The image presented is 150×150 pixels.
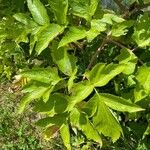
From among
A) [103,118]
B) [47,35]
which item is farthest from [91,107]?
[47,35]

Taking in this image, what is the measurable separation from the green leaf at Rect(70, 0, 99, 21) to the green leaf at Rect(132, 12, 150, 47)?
A: 285 mm

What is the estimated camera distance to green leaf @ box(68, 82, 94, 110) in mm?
2268

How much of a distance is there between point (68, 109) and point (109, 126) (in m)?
0.23

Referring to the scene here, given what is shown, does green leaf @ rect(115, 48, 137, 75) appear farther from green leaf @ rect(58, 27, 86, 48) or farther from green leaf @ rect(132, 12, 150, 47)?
green leaf @ rect(58, 27, 86, 48)

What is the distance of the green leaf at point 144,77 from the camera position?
242cm

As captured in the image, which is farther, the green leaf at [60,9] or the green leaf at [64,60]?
the green leaf at [64,60]

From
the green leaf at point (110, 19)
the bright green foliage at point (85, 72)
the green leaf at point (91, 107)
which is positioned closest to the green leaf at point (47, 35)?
the bright green foliage at point (85, 72)

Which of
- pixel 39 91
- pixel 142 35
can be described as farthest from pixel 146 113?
pixel 39 91

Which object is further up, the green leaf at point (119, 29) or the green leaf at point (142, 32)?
the green leaf at point (119, 29)

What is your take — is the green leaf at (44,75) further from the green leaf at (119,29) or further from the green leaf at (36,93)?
the green leaf at (119,29)

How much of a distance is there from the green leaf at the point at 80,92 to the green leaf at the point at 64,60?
11 cm

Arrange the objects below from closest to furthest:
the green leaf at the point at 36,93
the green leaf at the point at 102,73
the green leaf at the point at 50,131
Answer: the green leaf at the point at 102,73 < the green leaf at the point at 36,93 < the green leaf at the point at 50,131

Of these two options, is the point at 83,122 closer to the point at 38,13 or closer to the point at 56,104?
the point at 56,104

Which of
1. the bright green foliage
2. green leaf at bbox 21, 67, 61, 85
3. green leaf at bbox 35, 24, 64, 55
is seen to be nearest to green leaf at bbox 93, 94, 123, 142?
the bright green foliage
